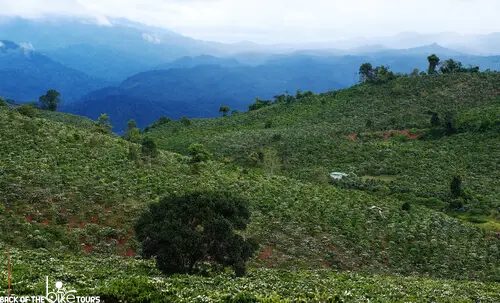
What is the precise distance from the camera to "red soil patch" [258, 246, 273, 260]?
111 feet

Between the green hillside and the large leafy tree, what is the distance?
116 cm

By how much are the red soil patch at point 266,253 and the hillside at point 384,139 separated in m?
26.6

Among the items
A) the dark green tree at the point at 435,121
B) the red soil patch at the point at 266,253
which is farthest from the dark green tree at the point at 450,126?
the red soil patch at the point at 266,253

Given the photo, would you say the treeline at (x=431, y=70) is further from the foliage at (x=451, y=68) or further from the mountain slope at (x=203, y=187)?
the mountain slope at (x=203, y=187)

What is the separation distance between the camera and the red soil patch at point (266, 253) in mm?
33787

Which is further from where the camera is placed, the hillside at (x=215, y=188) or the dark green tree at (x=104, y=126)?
the dark green tree at (x=104, y=126)

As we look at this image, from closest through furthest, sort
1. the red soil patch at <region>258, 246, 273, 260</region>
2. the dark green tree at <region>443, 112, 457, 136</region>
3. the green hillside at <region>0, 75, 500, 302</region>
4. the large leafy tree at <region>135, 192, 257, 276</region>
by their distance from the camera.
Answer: the green hillside at <region>0, 75, 500, 302</region>
the large leafy tree at <region>135, 192, 257, 276</region>
the red soil patch at <region>258, 246, 273, 260</region>
the dark green tree at <region>443, 112, 457, 136</region>

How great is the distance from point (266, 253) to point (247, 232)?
305 centimetres

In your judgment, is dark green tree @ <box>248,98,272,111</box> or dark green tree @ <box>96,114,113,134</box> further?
dark green tree @ <box>248,98,272,111</box>

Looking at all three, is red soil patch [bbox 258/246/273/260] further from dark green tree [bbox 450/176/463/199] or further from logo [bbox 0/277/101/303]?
dark green tree [bbox 450/176/463/199]

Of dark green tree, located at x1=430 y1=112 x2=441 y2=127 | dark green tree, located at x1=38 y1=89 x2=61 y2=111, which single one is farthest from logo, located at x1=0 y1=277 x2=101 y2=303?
dark green tree, located at x1=38 y1=89 x2=61 y2=111

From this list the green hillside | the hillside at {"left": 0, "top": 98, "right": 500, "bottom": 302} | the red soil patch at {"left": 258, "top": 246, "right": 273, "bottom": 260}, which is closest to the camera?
the green hillside

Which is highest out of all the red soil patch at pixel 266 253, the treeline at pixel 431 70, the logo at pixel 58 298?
the treeline at pixel 431 70

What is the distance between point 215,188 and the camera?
1836 inches
